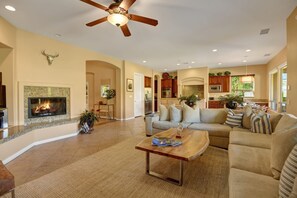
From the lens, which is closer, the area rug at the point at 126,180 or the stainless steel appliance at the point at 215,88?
the area rug at the point at 126,180

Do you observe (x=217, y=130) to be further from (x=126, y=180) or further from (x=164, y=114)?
(x=126, y=180)

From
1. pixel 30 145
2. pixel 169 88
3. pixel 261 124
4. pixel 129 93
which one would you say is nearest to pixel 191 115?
pixel 261 124

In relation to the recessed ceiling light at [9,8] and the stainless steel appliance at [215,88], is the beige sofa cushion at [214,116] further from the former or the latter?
the stainless steel appliance at [215,88]

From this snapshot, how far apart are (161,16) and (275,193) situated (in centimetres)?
306

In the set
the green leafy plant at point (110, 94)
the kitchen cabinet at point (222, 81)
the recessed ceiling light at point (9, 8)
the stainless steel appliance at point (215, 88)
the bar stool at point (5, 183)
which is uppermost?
the recessed ceiling light at point (9, 8)

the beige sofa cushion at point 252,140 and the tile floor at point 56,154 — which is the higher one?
the beige sofa cushion at point 252,140

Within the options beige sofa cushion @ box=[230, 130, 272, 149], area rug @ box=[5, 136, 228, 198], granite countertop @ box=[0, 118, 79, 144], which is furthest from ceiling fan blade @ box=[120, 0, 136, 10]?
granite countertop @ box=[0, 118, 79, 144]

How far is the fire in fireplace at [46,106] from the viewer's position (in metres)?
3.98

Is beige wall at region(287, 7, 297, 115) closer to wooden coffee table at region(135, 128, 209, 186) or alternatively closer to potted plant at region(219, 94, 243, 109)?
potted plant at region(219, 94, 243, 109)

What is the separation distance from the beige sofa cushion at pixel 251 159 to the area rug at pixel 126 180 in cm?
45

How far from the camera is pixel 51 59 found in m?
4.22

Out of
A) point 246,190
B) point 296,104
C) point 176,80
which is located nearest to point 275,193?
point 246,190

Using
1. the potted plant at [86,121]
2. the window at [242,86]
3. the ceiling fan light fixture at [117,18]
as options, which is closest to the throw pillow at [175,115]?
the potted plant at [86,121]

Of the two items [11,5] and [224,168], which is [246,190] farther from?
[11,5]
